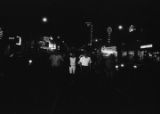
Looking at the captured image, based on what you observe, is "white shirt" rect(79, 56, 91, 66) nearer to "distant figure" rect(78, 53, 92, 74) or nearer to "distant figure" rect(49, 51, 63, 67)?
"distant figure" rect(78, 53, 92, 74)

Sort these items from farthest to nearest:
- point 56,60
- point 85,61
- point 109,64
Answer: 1. point 109,64
2. point 85,61
3. point 56,60

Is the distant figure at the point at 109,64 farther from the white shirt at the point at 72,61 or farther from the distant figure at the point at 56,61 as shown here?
the distant figure at the point at 56,61

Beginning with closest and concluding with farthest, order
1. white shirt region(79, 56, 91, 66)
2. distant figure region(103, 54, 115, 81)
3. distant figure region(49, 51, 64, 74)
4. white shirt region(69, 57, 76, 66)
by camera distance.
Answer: distant figure region(49, 51, 64, 74)
white shirt region(79, 56, 91, 66)
distant figure region(103, 54, 115, 81)
white shirt region(69, 57, 76, 66)

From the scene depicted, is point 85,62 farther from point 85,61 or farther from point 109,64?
point 109,64

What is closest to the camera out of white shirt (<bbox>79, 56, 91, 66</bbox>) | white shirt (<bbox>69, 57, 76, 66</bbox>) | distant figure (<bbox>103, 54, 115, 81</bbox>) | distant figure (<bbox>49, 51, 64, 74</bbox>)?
distant figure (<bbox>49, 51, 64, 74</bbox>)

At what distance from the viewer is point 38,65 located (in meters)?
30.2

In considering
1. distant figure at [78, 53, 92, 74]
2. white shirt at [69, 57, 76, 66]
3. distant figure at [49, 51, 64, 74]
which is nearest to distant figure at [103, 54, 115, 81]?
distant figure at [78, 53, 92, 74]

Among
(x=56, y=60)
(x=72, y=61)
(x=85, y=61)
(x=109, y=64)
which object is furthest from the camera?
(x=72, y=61)

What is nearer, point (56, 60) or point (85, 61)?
point (56, 60)

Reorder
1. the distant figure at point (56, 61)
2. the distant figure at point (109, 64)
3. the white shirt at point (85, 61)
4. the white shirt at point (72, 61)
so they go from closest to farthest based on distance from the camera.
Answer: the distant figure at point (56, 61) < the white shirt at point (85, 61) < the distant figure at point (109, 64) < the white shirt at point (72, 61)

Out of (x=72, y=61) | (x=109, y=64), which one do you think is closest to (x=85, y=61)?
(x=72, y=61)

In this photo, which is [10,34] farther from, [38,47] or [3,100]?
[3,100]

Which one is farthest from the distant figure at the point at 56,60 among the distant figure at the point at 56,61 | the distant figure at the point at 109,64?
the distant figure at the point at 109,64

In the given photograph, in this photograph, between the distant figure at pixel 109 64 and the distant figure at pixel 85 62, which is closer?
the distant figure at pixel 85 62
